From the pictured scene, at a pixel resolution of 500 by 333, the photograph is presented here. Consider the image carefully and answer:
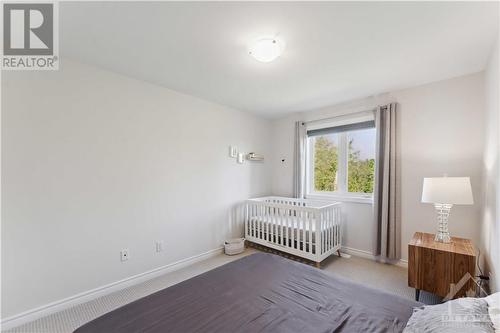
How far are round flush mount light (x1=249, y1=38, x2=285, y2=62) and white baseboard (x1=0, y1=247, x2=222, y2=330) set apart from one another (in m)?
2.69

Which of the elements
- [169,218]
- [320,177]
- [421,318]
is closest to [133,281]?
[169,218]

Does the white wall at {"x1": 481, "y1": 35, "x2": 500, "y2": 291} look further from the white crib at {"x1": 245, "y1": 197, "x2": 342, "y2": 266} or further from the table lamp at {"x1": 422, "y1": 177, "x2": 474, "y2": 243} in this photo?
the white crib at {"x1": 245, "y1": 197, "x2": 342, "y2": 266}

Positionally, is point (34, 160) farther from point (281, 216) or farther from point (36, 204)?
point (281, 216)

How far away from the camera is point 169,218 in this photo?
286 cm

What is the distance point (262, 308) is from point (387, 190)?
2496 millimetres

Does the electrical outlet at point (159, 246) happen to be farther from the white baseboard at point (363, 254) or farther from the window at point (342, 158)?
the white baseboard at point (363, 254)

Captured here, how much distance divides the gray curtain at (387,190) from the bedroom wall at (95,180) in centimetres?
234

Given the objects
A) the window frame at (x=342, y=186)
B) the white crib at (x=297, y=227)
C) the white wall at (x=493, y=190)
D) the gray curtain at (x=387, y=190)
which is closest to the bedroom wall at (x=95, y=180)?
the white crib at (x=297, y=227)

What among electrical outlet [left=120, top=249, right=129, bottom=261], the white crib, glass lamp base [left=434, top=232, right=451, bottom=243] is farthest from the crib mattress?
electrical outlet [left=120, top=249, right=129, bottom=261]

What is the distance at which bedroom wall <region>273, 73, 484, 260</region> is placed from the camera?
2443 mm

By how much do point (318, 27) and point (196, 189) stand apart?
7.99 feet

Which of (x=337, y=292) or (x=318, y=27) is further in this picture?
(x=318, y=27)

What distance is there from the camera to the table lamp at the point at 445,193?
1944mm

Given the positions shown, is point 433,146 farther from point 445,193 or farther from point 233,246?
point 233,246
